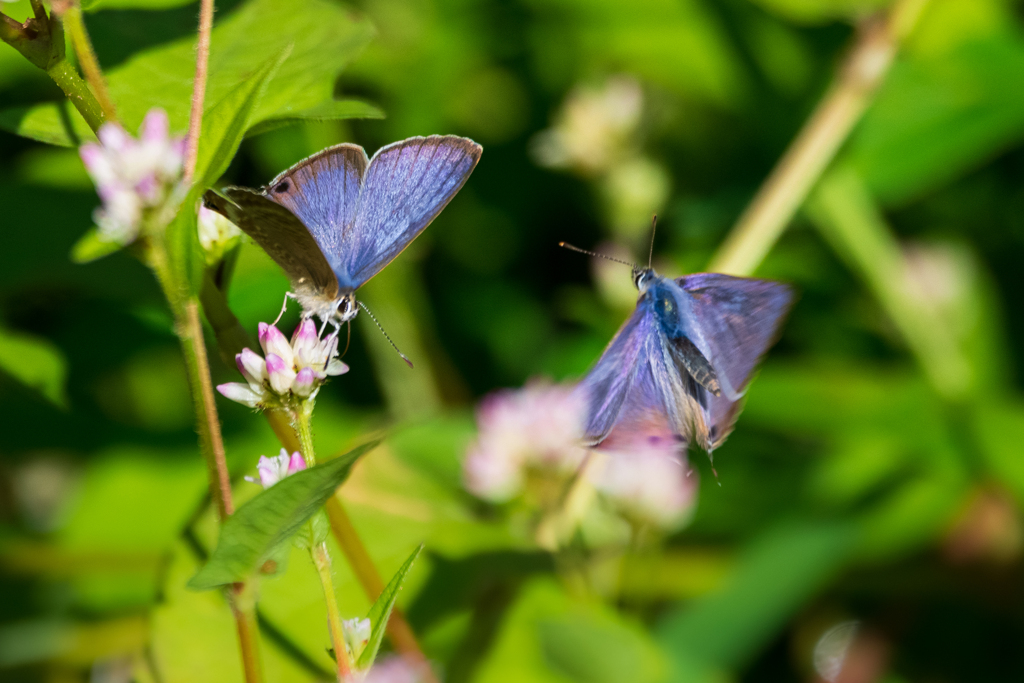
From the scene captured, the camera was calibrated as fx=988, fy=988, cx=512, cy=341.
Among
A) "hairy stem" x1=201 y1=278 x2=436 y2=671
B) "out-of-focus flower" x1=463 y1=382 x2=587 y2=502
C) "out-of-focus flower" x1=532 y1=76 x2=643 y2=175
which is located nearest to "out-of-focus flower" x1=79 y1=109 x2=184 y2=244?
"hairy stem" x1=201 y1=278 x2=436 y2=671

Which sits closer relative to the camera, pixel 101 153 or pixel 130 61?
pixel 101 153

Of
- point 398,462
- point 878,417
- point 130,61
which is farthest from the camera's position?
point 878,417

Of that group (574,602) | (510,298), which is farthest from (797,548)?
(510,298)

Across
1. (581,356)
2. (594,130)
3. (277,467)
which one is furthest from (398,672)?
(594,130)

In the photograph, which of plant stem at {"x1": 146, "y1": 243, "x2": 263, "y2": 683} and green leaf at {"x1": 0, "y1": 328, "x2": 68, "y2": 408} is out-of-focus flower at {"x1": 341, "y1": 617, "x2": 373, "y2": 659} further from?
green leaf at {"x1": 0, "y1": 328, "x2": 68, "y2": 408}

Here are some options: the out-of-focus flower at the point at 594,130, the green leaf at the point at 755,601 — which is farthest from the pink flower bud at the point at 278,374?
the out-of-focus flower at the point at 594,130

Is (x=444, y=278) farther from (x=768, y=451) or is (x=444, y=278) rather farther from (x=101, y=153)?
(x=101, y=153)
